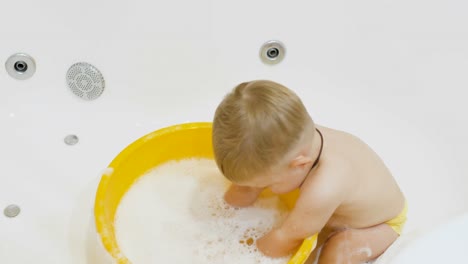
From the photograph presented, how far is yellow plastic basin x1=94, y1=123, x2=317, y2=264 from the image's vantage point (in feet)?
3.02

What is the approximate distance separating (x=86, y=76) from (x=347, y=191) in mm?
714

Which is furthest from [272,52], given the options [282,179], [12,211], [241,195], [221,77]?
[12,211]

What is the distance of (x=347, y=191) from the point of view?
0.93 meters

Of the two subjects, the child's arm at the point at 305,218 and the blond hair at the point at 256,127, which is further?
the child's arm at the point at 305,218

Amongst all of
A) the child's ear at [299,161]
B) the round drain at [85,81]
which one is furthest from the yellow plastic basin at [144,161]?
the round drain at [85,81]

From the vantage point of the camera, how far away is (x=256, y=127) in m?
0.78

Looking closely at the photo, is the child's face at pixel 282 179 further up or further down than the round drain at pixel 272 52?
further down

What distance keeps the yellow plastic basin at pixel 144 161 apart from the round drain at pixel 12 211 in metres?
0.25

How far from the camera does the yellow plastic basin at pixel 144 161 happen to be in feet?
3.02

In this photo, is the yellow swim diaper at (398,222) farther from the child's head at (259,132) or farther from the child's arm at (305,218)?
the child's head at (259,132)

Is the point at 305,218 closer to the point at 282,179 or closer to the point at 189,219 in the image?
the point at 282,179

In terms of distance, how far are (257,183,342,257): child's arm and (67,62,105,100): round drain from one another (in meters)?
0.61

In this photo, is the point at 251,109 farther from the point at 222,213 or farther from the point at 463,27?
the point at 463,27

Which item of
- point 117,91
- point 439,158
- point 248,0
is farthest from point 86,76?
point 439,158
